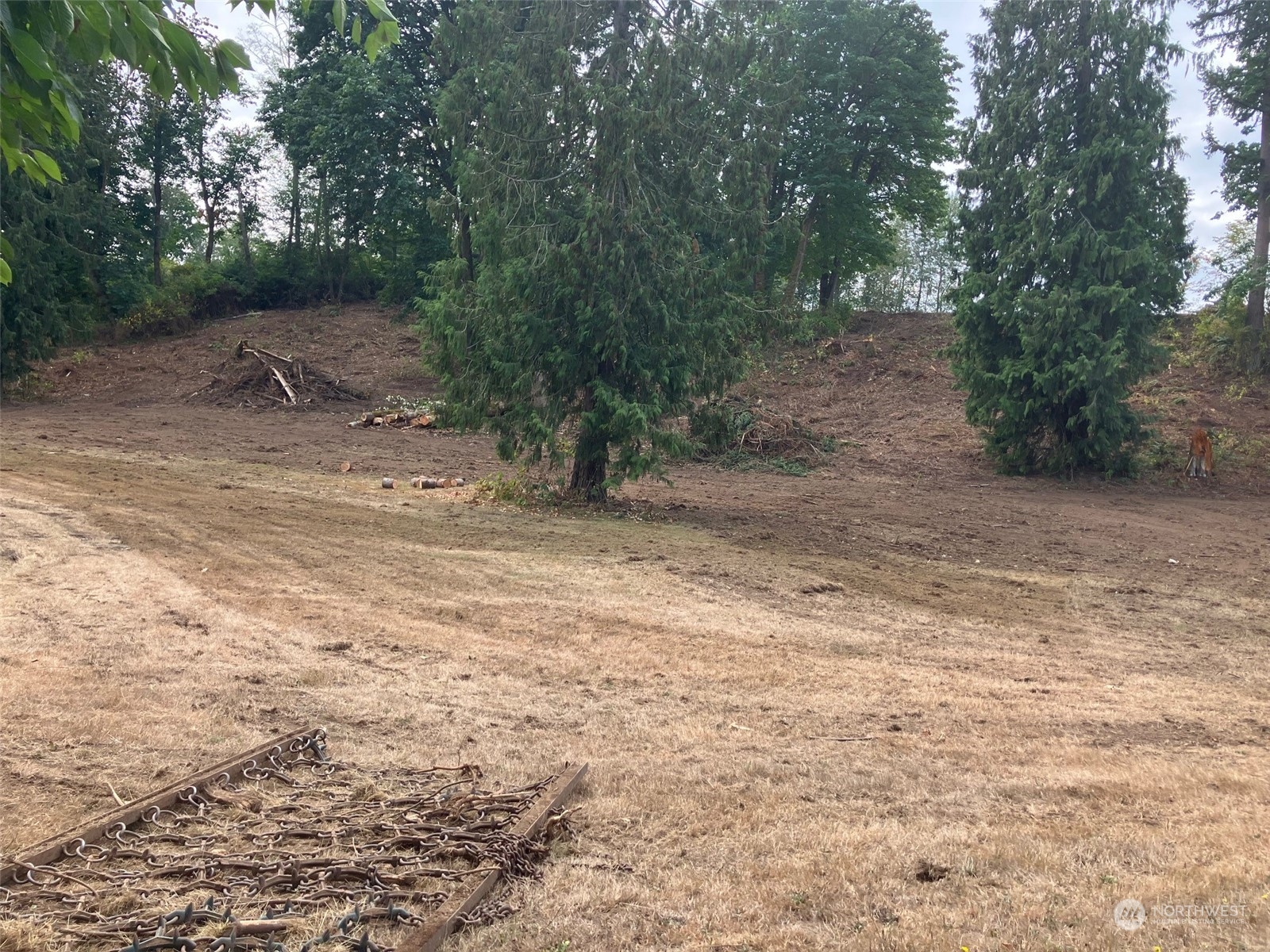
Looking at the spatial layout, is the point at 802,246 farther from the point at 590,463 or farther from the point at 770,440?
the point at 590,463

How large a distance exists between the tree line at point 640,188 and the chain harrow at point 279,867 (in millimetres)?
2101

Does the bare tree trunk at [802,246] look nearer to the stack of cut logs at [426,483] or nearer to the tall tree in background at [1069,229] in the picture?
the tall tree in background at [1069,229]

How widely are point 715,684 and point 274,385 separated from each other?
2193cm

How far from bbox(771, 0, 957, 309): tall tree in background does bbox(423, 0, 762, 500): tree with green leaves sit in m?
15.6

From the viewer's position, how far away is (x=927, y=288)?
56.8 metres

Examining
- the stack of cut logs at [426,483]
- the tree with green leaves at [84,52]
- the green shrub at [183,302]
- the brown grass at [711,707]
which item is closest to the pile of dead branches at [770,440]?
the stack of cut logs at [426,483]

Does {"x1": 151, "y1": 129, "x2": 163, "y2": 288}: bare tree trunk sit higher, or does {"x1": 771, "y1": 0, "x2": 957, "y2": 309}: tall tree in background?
{"x1": 771, "y1": 0, "x2": 957, "y2": 309}: tall tree in background

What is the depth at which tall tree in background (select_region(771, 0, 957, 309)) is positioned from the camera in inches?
1133

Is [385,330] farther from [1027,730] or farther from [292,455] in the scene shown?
[1027,730]

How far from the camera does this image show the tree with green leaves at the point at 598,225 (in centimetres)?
1289

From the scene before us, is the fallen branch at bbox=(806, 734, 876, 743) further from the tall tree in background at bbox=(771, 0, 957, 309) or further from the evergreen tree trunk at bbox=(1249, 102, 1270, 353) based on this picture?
the tall tree in background at bbox=(771, 0, 957, 309)

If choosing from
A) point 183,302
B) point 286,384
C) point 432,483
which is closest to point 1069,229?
point 432,483

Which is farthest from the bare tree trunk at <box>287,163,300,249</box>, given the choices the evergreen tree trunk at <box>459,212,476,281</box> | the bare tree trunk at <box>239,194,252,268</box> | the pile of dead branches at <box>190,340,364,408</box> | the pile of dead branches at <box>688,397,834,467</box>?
the evergreen tree trunk at <box>459,212,476,281</box>

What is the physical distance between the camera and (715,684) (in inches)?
256
